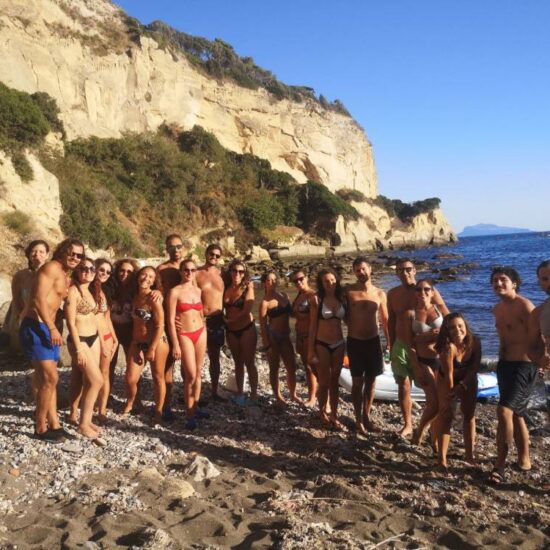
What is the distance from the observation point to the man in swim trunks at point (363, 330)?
5430 millimetres

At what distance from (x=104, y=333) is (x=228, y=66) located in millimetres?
54372

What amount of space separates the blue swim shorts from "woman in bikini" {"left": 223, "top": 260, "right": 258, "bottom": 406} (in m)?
2.29

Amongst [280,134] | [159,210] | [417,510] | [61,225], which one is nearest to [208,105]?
[280,134]

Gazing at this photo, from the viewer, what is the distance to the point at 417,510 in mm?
3734

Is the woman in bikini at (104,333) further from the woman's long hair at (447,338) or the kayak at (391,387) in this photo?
the kayak at (391,387)

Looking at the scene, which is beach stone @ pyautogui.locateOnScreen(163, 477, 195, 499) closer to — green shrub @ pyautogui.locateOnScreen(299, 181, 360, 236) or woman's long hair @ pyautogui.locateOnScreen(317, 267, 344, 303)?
woman's long hair @ pyautogui.locateOnScreen(317, 267, 344, 303)

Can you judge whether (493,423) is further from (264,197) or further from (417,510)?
(264,197)

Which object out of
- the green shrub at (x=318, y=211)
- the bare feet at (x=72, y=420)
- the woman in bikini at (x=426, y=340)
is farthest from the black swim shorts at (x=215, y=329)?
the green shrub at (x=318, y=211)

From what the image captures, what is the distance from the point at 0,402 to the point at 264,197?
36.3 metres

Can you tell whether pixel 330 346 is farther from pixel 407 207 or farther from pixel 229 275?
pixel 407 207

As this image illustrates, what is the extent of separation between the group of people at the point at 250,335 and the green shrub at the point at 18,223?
13.9 m

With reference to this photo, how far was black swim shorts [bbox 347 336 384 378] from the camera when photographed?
5.43 meters

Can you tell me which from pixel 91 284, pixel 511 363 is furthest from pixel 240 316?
pixel 511 363

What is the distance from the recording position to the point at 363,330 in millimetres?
5465
